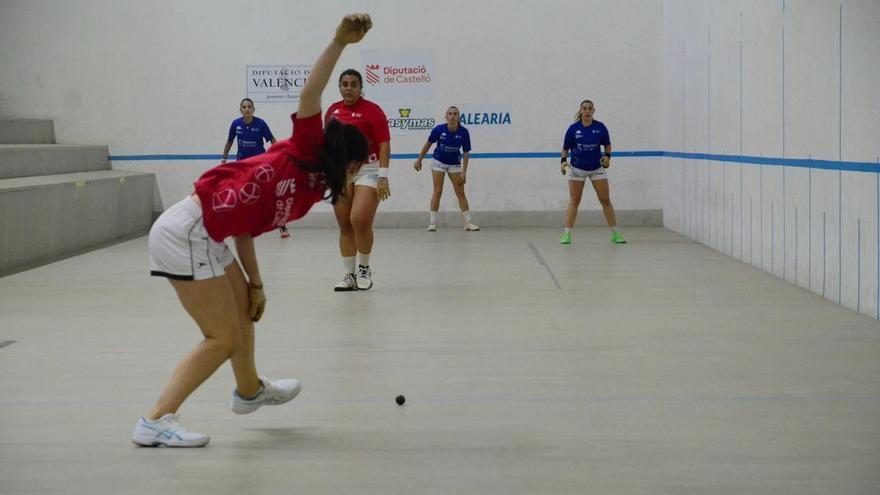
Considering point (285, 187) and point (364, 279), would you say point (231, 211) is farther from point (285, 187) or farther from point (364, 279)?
point (364, 279)

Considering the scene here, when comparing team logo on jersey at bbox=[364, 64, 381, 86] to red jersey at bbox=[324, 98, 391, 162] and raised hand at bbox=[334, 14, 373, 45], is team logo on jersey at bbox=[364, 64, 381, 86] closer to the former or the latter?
red jersey at bbox=[324, 98, 391, 162]

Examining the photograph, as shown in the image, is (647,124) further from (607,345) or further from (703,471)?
(703,471)

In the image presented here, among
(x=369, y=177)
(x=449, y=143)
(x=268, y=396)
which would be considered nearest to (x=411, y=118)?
(x=449, y=143)

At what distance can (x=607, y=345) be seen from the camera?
6.59m

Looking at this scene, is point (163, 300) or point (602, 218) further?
point (602, 218)

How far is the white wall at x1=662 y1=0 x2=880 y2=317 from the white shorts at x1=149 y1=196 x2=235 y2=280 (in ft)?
16.3

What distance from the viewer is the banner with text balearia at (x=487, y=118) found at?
16.5 metres

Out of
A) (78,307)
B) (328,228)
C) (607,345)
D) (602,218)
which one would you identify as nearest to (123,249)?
(328,228)

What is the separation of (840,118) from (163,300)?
5356mm

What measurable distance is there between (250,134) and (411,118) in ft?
9.06

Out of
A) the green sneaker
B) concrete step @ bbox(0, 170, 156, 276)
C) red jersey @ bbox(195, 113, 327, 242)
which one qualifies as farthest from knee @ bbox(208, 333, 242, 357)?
the green sneaker

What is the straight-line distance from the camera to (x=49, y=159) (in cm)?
1475

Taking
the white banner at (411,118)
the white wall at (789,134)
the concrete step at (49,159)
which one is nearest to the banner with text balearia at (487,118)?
the white banner at (411,118)

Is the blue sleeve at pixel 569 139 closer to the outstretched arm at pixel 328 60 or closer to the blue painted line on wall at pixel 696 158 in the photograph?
the blue painted line on wall at pixel 696 158
